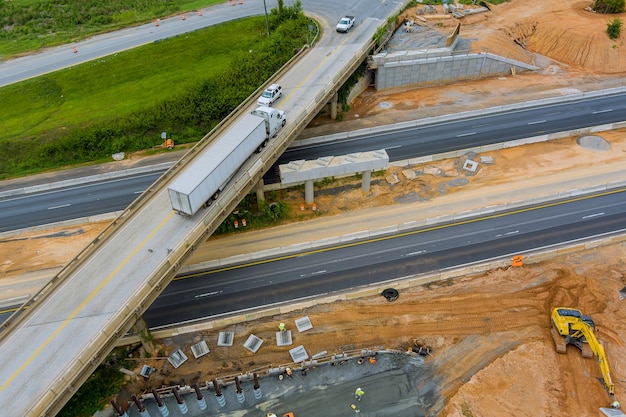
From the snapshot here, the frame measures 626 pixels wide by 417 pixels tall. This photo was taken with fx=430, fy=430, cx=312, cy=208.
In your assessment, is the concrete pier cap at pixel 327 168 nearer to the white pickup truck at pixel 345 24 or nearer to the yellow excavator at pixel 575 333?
the yellow excavator at pixel 575 333

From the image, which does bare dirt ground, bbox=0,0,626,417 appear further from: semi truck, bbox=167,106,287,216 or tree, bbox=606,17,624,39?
tree, bbox=606,17,624,39

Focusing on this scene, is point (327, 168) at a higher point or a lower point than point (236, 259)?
higher

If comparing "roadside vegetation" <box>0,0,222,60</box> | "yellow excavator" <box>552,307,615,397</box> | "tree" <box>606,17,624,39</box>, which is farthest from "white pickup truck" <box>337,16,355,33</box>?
"yellow excavator" <box>552,307,615,397</box>

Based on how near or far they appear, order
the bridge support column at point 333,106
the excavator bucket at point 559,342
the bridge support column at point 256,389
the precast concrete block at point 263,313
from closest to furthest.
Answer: the bridge support column at point 256,389 < the excavator bucket at point 559,342 < the precast concrete block at point 263,313 < the bridge support column at point 333,106

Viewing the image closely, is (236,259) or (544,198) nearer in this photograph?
(236,259)

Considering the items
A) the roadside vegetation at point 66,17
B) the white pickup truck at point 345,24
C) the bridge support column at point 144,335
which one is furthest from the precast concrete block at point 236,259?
the roadside vegetation at point 66,17

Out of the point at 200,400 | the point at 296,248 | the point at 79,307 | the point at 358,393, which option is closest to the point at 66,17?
the point at 296,248

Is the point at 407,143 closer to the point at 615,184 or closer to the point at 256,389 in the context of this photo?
the point at 615,184
